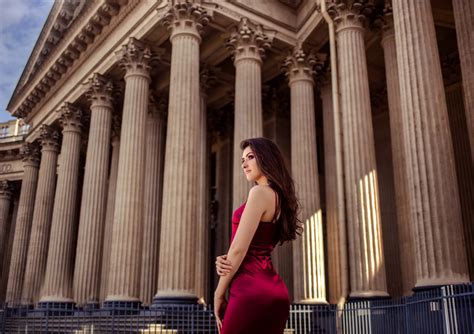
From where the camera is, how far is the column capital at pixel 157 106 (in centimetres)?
2509

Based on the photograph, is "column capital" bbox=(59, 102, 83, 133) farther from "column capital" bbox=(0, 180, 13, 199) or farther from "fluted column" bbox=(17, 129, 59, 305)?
"column capital" bbox=(0, 180, 13, 199)

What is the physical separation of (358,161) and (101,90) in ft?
45.0

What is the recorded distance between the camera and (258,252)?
115 inches

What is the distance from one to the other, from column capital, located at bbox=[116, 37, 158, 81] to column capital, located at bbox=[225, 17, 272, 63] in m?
3.83

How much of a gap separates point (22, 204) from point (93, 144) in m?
12.7

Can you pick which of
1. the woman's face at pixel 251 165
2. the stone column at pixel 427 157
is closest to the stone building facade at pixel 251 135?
the stone column at pixel 427 157

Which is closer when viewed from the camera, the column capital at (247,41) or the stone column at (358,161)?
the stone column at (358,161)

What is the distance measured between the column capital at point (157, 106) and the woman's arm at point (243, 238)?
74.9ft

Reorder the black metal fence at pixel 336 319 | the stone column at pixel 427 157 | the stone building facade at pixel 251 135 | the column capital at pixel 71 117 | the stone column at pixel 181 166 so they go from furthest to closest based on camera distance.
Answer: the column capital at pixel 71 117
the stone column at pixel 181 166
the stone building facade at pixel 251 135
the stone column at pixel 427 157
the black metal fence at pixel 336 319

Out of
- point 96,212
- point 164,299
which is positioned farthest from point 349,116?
point 96,212

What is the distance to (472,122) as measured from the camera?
12.7 m

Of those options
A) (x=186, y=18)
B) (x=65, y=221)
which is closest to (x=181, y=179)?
(x=186, y=18)

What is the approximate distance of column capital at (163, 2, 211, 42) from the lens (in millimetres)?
18562

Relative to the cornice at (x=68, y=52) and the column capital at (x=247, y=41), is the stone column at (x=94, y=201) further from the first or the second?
the column capital at (x=247, y=41)
